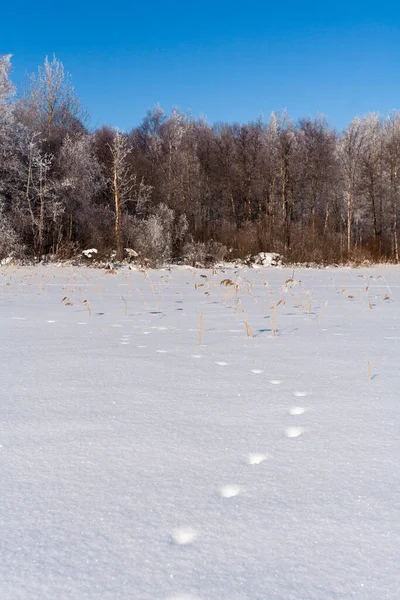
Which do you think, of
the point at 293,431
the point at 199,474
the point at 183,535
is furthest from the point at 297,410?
the point at 183,535

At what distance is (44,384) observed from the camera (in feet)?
7.44

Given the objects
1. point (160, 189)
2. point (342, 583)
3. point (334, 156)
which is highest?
point (334, 156)

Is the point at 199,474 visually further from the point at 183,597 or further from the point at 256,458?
the point at 183,597

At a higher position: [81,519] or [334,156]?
[334,156]

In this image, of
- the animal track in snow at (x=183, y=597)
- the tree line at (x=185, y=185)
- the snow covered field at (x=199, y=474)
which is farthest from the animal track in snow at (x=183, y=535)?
the tree line at (x=185, y=185)

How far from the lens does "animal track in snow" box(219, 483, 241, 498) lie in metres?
1.25

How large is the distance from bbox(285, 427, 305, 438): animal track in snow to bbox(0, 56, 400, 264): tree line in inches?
650

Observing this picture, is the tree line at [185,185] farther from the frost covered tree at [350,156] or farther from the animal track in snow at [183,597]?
the animal track in snow at [183,597]

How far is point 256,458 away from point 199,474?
21 centimetres

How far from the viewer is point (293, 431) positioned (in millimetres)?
1699

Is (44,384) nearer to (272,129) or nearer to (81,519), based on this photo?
→ (81,519)

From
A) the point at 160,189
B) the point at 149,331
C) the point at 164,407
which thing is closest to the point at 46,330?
the point at 149,331

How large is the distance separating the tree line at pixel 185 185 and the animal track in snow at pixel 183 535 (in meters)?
17.0

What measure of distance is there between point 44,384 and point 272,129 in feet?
106
